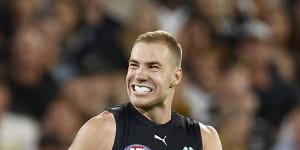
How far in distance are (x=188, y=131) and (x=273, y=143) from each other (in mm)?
3953

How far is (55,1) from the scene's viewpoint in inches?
309

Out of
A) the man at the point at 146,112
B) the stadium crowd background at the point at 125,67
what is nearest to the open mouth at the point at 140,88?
the man at the point at 146,112

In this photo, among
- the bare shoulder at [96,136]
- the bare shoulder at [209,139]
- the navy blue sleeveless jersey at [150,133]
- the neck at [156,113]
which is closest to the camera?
the bare shoulder at [96,136]

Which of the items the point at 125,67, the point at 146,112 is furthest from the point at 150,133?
the point at 125,67

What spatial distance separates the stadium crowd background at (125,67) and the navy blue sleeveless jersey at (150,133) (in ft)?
8.34

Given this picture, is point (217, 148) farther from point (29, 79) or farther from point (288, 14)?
point (288, 14)

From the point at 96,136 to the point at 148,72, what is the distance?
0.41m

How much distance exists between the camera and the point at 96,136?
395 centimetres

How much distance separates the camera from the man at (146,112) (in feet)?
13.0

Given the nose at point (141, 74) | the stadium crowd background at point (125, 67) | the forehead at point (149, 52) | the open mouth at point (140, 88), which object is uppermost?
the forehead at point (149, 52)

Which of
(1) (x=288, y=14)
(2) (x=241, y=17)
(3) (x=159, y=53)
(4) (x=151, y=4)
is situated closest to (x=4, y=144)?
(4) (x=151, y=4)

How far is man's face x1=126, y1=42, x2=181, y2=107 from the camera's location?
4066mm

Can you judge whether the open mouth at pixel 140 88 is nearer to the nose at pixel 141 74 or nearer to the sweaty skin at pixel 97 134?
the nose at pixel 141 74

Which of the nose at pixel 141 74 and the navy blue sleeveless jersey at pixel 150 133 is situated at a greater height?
the nose at pixel 141 74
